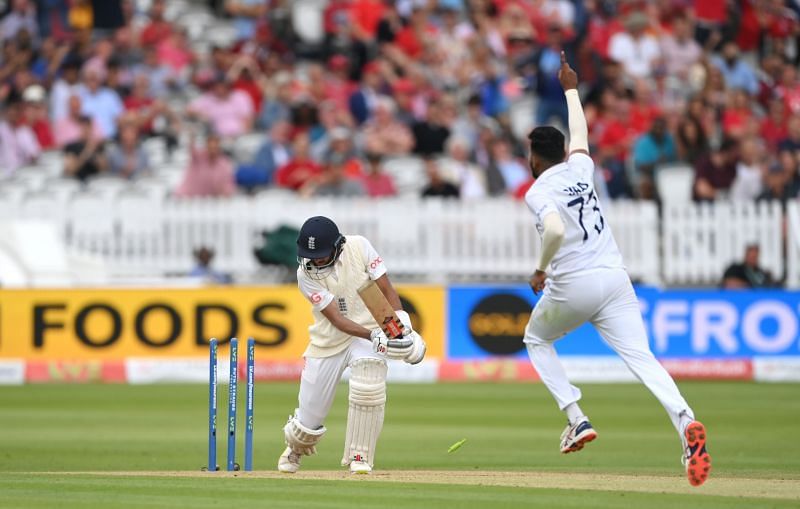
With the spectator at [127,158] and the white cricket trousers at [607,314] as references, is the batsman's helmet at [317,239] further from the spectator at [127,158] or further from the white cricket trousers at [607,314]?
the spectator at [127,158]

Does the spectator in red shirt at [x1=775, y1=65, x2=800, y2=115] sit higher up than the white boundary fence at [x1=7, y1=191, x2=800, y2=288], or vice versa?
the spectator in red shirt at [x1=775, y1=65, x2=800, y2=115]

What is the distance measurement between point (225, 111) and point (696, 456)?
13.3 m

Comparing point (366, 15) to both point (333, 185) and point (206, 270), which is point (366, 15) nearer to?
point (333, 185)

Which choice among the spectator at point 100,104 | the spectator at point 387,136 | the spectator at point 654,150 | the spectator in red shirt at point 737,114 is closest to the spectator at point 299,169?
the spectator at point 387,136

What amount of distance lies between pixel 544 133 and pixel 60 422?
626 centimetres

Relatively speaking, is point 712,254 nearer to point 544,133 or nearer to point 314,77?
point 314,77

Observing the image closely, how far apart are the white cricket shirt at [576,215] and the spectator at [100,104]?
12.5 m

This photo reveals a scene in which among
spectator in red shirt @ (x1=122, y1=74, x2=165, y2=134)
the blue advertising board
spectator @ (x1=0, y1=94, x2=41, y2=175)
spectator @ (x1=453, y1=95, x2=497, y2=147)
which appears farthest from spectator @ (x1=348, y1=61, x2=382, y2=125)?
spectator @ (x1=0, y1=94, x2=41, y2=175)

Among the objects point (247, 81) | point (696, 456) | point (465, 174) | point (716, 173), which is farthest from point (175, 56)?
point (696, 456)

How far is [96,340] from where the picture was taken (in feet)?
56.9

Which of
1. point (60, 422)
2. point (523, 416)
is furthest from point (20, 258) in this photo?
point (523, 416)

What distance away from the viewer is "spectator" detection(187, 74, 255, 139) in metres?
20.5

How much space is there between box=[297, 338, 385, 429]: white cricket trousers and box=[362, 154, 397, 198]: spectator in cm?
1017

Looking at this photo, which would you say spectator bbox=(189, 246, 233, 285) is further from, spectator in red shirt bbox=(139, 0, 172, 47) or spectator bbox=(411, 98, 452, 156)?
spectator in red shirt bbox=(139, 0, 172, 47)
